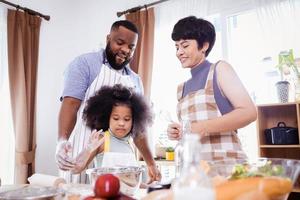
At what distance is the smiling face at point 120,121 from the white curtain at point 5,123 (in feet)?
4.78

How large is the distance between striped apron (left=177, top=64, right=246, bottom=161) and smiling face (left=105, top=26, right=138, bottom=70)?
0.50 meters

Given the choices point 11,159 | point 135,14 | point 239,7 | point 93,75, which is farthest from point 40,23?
point 239,7

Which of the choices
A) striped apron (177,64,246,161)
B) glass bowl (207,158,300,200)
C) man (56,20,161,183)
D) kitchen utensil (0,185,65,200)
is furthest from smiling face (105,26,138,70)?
glass bowl (207,158,300,200)

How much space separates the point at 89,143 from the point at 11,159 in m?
1.40

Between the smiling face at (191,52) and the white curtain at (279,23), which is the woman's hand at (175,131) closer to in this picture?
the smiling face at (191,52)

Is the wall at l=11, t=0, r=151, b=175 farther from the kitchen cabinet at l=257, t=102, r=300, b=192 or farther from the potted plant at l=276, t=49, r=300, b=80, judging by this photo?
the kitchen cabinet at l=257, t=102, r=300, b=192

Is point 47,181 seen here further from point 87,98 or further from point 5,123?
point 5,123

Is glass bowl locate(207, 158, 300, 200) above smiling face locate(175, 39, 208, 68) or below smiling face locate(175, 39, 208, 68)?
below

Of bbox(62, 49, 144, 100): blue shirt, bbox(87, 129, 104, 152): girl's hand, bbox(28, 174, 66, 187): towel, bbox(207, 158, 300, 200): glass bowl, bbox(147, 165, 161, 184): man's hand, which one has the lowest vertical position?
bbox(147, 165, 161, 184): man's hand

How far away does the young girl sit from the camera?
4.28ft

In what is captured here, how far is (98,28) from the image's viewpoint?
282cm

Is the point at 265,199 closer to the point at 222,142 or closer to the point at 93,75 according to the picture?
the point at 222,142

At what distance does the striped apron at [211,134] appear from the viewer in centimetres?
107

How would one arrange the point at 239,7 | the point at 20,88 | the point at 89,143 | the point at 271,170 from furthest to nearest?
1. the point at 20,88
2. the point at 239,7
3. the point at 89,143
4. the point at 271,170
